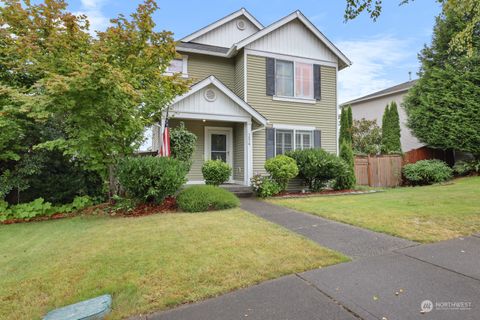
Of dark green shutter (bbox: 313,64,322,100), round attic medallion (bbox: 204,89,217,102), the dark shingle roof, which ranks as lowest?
round attic medallion (bbox: 204,89,217,102)

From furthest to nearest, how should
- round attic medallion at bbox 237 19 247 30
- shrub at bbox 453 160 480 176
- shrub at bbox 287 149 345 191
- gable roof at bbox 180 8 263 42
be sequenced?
1. shrub at bbox 453 160 480 176
2. round attic medallion at bbox 237 19 247 30
3. gable roof at bbox 180 8 263 42
4. shrub at bbox 287 149 345 191

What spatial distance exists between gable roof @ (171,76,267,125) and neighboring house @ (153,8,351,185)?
0.04 m

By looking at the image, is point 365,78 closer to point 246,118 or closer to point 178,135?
point 246,118

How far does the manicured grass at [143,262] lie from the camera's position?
2879 mm

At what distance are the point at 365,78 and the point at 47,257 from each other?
73.6ft

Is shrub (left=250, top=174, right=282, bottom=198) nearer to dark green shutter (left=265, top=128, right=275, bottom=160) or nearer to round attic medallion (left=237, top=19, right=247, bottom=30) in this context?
dark green shutter (left=265, top=128, right=275, bottom=160)

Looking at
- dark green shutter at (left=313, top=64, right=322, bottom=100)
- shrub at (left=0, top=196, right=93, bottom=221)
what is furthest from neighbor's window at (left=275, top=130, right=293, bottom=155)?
shrub at (left=0, top=196, right=93, bottom=221)

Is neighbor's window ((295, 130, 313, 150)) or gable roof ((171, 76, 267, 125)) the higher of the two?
gable roof ((171, 76, 267, 125))

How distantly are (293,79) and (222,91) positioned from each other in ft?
12.8

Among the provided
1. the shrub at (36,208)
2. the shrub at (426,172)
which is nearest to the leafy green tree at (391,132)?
the shrub at (426,172)

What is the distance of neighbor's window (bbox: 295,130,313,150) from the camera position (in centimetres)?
1215

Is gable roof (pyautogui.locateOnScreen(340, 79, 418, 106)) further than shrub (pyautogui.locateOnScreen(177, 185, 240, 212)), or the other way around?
gable roof (pyautogui.locateOnScreen(340, 79, 418, 106))

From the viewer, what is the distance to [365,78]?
20.9m

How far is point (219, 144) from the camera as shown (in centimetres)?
1169
